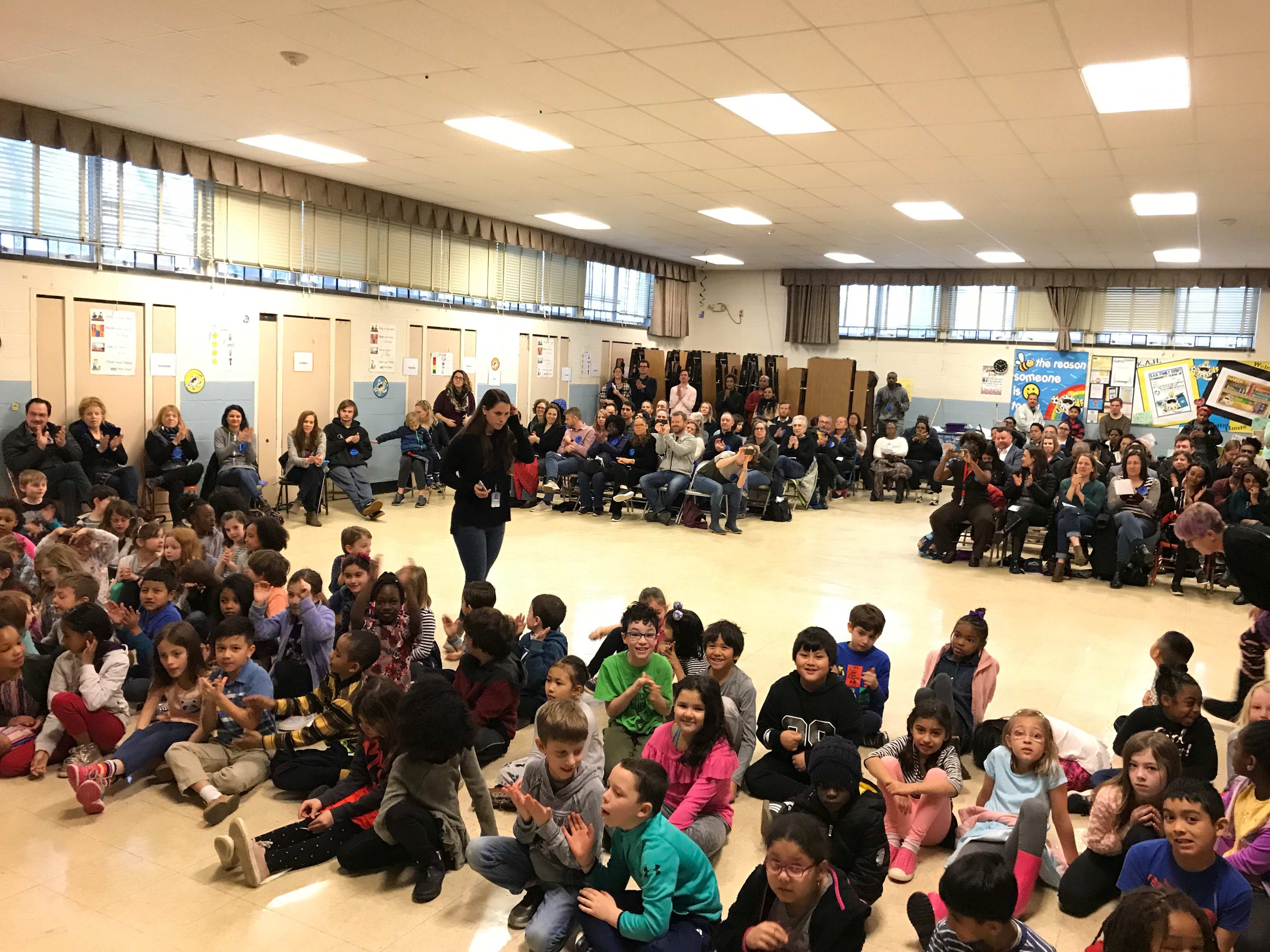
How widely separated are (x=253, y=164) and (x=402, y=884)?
7759mm

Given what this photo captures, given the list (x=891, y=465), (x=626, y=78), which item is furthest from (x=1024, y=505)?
(x=626, y=78)

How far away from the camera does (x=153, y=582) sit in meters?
4.12

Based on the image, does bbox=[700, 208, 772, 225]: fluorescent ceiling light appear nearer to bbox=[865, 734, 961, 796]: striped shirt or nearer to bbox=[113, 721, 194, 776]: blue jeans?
bbox=[865, 734, 961, 796]: striped shirt

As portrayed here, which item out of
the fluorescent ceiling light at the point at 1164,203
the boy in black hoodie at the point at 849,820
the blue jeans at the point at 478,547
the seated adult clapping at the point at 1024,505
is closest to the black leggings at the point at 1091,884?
the boy in black hoodie at the point at 849,820

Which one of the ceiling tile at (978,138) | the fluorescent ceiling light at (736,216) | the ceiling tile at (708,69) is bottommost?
the ceiling tile at (708,69)

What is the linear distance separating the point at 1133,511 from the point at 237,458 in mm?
7997

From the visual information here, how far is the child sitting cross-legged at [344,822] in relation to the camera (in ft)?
9.40

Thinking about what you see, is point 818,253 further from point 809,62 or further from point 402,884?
point 402,884

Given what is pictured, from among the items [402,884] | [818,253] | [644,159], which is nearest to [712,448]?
[644,159]

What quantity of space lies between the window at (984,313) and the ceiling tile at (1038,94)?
948 centimetres

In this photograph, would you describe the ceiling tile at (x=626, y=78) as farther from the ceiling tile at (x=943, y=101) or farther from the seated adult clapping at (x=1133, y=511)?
the seated adult clapping at (x=1133, y=511)

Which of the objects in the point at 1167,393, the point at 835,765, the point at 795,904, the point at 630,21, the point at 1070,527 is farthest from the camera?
the point at 1167,393

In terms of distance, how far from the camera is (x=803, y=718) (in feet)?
11.4

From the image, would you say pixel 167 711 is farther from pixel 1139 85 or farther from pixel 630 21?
pixel 1139 85
